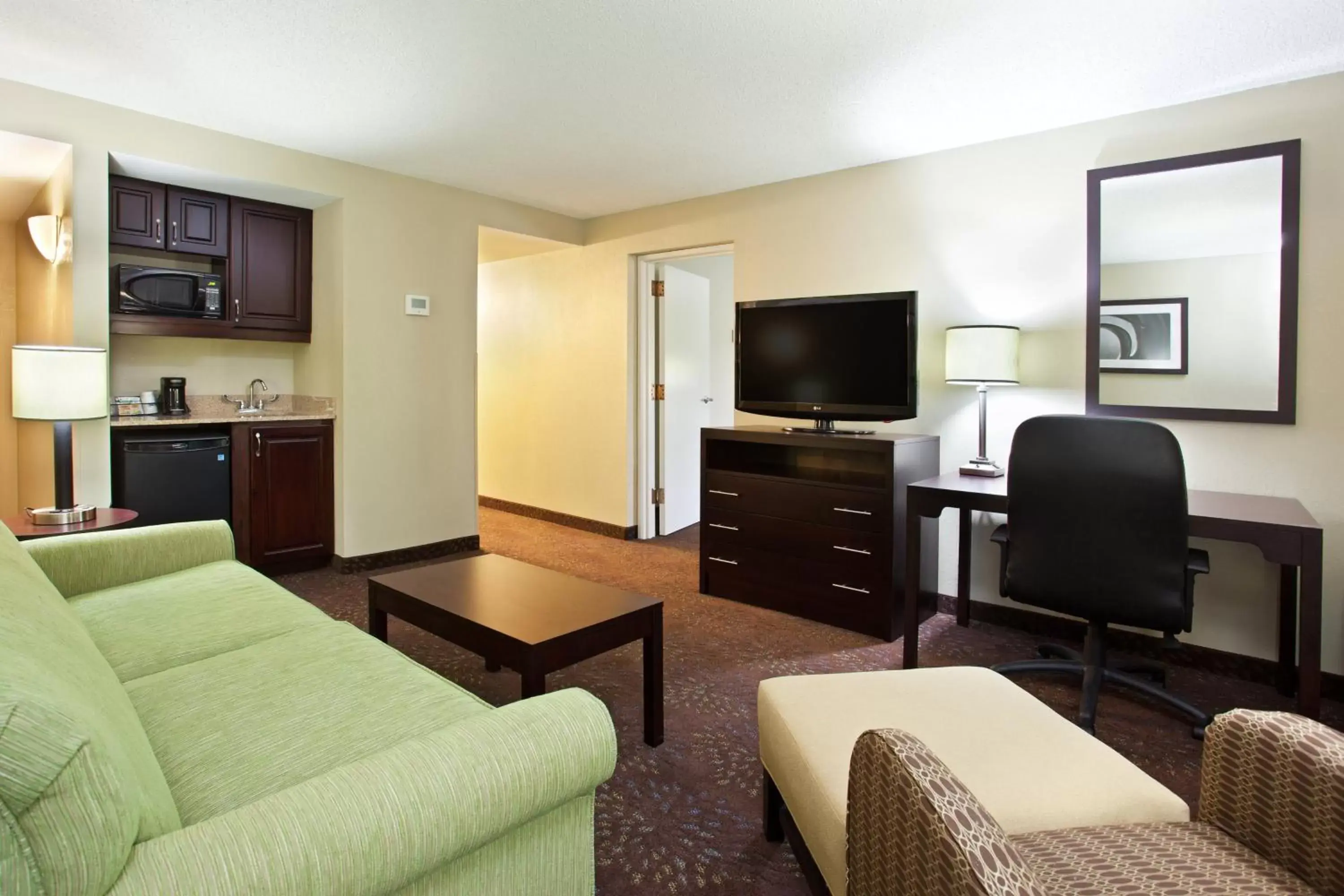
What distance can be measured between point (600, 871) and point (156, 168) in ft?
12.2

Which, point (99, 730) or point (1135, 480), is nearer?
point (99, 730)

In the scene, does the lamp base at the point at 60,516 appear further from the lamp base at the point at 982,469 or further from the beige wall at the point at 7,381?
the lamp base at the point at 982,469

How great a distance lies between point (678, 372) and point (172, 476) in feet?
10.4

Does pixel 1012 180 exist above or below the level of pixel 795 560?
above

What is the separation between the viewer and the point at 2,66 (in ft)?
9.17

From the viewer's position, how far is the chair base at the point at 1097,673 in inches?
91.1

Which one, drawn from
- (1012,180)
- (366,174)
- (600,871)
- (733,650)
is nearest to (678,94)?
(1012,180)

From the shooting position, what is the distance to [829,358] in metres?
3.55

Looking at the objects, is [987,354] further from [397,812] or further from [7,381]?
[7,381]

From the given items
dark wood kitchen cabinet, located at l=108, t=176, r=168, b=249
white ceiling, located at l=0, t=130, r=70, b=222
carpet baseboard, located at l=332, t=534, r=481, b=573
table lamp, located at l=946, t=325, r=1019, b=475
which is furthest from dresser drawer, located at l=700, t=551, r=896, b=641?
white ceiling, located at l=0, t=130, r=70, b=222

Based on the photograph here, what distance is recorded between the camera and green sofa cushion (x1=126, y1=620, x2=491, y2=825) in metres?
1.18

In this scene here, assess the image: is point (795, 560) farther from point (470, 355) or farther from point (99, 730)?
point (99, 730)

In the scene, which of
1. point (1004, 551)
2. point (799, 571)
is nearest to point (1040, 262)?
point (1004, 551)

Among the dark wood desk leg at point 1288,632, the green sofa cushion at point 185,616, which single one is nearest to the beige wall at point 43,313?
the green sofa cushion at point 185,616
